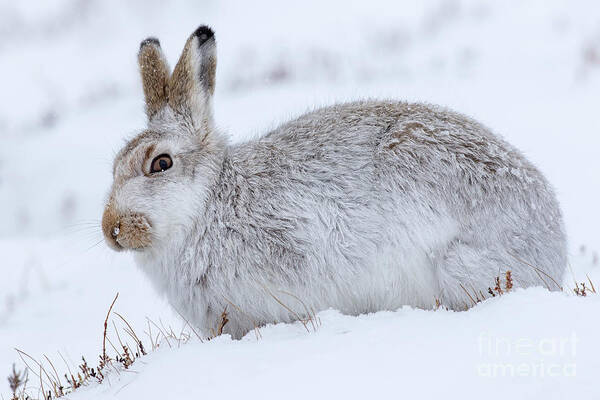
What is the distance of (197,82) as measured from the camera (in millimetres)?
4734

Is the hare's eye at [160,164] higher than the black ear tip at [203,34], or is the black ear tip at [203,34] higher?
the black ear tip at [203,34]

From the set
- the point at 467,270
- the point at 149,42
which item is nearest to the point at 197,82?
the point at 149,42

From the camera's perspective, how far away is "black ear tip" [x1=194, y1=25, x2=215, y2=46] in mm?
4629

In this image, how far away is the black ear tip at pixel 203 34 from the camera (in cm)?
463

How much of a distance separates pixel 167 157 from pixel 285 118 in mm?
1097

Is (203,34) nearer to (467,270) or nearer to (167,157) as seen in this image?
(167,157)

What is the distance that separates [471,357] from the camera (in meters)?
3.04

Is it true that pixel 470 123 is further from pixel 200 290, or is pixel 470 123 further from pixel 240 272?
pixel 200 290

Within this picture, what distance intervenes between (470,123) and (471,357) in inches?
75.5

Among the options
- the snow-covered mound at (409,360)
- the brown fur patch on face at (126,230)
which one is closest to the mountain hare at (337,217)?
the brown fur patch on face at (126,230)

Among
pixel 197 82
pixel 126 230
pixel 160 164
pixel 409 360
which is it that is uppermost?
pixel 197 82

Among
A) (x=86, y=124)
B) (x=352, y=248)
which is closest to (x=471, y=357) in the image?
(x=352, y=248)

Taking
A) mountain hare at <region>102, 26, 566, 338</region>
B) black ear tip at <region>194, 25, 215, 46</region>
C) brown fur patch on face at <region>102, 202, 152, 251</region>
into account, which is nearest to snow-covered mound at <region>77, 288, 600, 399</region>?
mountain hare at <region>102, 26, 566, 338</region>

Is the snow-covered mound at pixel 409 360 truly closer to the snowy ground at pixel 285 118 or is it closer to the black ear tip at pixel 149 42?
the snowy ground at pixel 285 118
